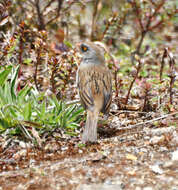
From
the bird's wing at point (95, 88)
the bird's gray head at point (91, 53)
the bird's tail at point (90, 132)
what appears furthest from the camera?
the bird's gray head at point (91, 53)

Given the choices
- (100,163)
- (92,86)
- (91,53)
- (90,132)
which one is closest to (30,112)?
(90,132)

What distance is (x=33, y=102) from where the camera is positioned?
379 centimetres

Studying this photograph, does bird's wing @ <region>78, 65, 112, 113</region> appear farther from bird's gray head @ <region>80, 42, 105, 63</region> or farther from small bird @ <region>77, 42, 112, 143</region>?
bird's gray head @ <region>80, 42, 105, 63</region>

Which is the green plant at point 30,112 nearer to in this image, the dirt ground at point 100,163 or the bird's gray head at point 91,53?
the dirt ground at point 100,163

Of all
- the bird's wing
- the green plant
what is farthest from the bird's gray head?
the green plant

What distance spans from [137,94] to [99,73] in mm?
1130

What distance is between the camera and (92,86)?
3.77 metres

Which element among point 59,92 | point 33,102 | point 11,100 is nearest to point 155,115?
point 59,92

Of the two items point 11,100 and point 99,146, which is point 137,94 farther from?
point 11,100

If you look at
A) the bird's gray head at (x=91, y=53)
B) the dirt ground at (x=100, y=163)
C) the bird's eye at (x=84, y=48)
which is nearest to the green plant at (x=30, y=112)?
the dirt ground at (x=100, y=163)

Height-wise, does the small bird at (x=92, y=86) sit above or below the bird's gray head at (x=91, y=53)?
below

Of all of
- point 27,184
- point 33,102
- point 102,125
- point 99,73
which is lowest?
point 27,184

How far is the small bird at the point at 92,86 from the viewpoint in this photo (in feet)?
11.4

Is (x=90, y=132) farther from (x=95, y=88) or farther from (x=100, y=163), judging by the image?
(x=95, y=88)
